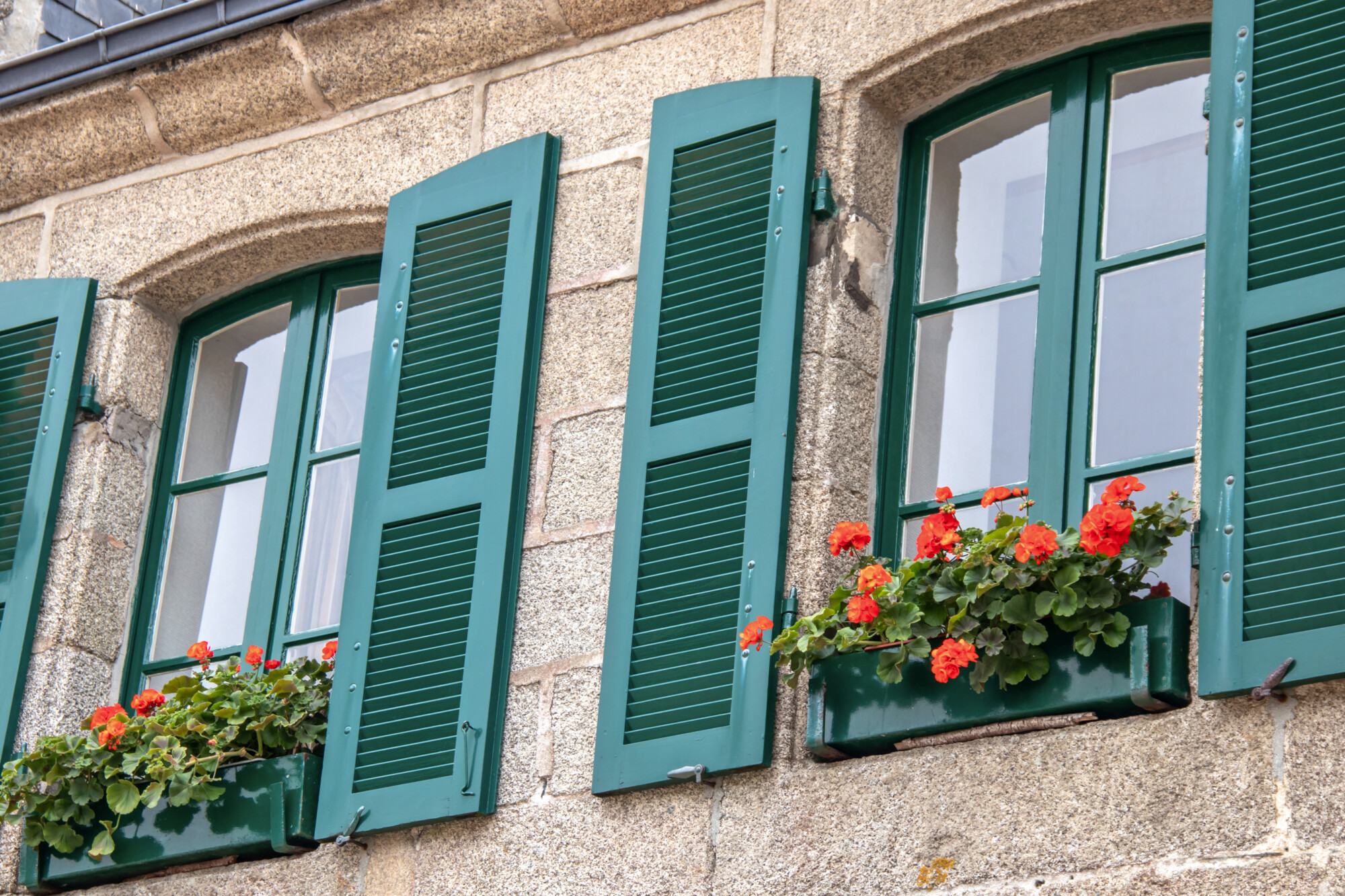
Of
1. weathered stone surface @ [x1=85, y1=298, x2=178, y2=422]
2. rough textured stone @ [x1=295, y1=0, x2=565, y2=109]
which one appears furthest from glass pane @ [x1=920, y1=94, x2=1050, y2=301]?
weathered stone surface @ [x1=85, y1=298, x2=178, y2=422]

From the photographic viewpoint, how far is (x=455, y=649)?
5.06 meters

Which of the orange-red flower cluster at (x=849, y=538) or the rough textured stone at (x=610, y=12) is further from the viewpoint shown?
the rough textured stone at (x=610, y=12)

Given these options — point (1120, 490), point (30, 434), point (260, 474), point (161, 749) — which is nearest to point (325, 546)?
point (260, 474)

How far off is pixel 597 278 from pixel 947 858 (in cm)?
175

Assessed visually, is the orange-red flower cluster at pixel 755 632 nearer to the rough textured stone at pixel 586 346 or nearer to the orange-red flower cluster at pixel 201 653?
the rough textured stone at pixel 586 346

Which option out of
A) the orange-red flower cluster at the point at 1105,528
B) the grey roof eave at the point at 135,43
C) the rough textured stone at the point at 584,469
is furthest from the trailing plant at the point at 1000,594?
the grey roof eave at the point at 135,43

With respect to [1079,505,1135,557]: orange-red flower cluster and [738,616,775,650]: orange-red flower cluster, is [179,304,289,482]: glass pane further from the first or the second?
[1079,505,1135,557]: orange-red flower cluster

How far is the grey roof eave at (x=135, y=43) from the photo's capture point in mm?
6043

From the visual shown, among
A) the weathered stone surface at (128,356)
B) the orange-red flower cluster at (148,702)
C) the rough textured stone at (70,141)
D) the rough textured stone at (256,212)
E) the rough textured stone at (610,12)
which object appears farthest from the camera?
the rough textured stone at (70,141)

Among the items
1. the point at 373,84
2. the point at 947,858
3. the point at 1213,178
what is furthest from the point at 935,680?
the point at 373,84

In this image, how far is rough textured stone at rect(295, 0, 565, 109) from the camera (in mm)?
5797

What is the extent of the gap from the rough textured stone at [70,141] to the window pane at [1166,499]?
121 inches

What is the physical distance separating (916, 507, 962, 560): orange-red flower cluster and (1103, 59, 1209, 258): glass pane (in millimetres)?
846

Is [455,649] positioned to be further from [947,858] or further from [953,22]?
[953,22]
